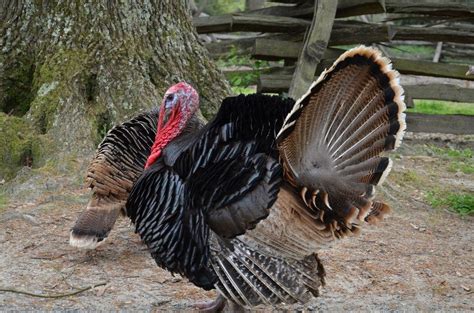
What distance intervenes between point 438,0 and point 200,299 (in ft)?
21.4

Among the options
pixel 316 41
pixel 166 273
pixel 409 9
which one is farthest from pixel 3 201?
pixel 409 9

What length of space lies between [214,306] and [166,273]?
673 mm

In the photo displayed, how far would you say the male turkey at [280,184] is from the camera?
11.8ft

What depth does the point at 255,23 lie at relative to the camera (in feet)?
30.2

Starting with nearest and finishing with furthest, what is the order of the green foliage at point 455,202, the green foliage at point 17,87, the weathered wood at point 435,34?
the green foliage at point 455,202
the green foliage at point 17,87
the weathered wood at point 435,34

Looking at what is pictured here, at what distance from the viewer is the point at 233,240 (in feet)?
12.4

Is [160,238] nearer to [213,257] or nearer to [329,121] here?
[213,257]

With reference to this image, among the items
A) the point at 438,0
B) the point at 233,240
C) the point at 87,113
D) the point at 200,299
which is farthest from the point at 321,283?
the point at 438,0

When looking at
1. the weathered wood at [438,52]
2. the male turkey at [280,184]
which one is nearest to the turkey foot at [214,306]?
the male turkey at [280,184]

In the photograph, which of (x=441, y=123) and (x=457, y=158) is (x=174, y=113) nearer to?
(x=457, y=158)

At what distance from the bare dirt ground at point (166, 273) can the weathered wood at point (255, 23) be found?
349 centimetres

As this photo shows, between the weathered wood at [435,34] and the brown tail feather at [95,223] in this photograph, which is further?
the weathered wood at [435,34]

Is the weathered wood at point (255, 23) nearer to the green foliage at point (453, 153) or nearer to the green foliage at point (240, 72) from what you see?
the green foliage at point (240, 72)

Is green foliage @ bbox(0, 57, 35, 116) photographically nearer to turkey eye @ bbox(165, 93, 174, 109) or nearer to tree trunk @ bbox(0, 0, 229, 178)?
tree trunk @ bbox(0, 0, 229, 178)
